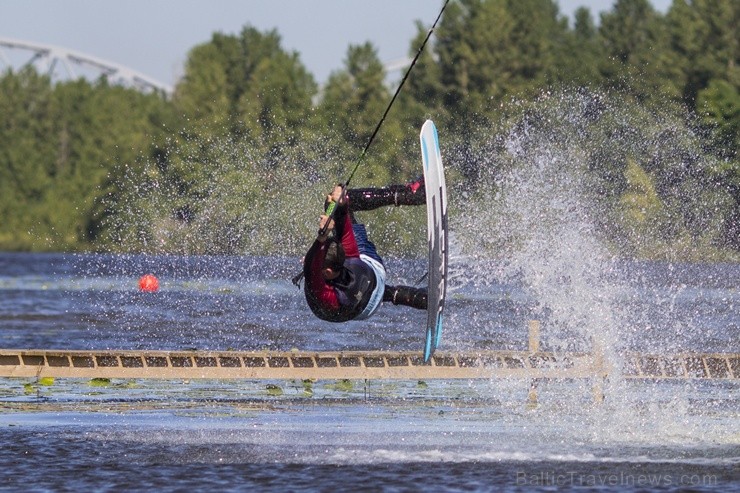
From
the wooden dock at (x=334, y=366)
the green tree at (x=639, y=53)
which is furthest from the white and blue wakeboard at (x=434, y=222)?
the green tree at (x=639, y=53)

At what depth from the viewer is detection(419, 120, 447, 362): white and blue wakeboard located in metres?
13.0

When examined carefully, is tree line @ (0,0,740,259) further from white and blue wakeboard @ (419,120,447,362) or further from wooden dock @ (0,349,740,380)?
white and blue wakeboard @ (419,120,447,362)

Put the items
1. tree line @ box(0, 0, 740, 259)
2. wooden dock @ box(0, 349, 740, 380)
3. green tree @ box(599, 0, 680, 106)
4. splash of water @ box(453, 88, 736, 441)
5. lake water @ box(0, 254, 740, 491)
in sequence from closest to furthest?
lake water @ box(0, 254, 740, 491)
wooden dock @ box(0, 349, 740, 380)
splash of water @ box(453, 88, 736, 441)
tree line @ box(0, 0, 740, 259)
green tree @ box(599, 0, 680, 106)

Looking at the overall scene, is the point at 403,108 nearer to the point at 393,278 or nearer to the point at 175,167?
the point at 175,167

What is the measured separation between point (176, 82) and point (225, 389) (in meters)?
88.0

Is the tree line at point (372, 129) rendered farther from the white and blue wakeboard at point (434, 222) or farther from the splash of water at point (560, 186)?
the white and blue wakeboard at point (434, 222)

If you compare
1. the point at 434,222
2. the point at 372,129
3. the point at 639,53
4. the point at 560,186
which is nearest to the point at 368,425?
the point at 434,222

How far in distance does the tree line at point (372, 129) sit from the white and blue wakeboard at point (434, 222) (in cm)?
3926

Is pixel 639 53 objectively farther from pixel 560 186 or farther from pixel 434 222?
pixel 434 222

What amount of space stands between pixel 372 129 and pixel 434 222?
6202 centimetres

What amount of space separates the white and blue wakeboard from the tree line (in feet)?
129

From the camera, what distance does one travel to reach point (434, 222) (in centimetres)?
1309

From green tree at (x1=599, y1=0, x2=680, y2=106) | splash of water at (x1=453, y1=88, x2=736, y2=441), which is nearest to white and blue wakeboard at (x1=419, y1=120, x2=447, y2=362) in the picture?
splash of water at (x1=453, y1=88, x2=736, y2=441)

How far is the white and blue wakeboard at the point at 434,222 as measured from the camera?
513 inches
